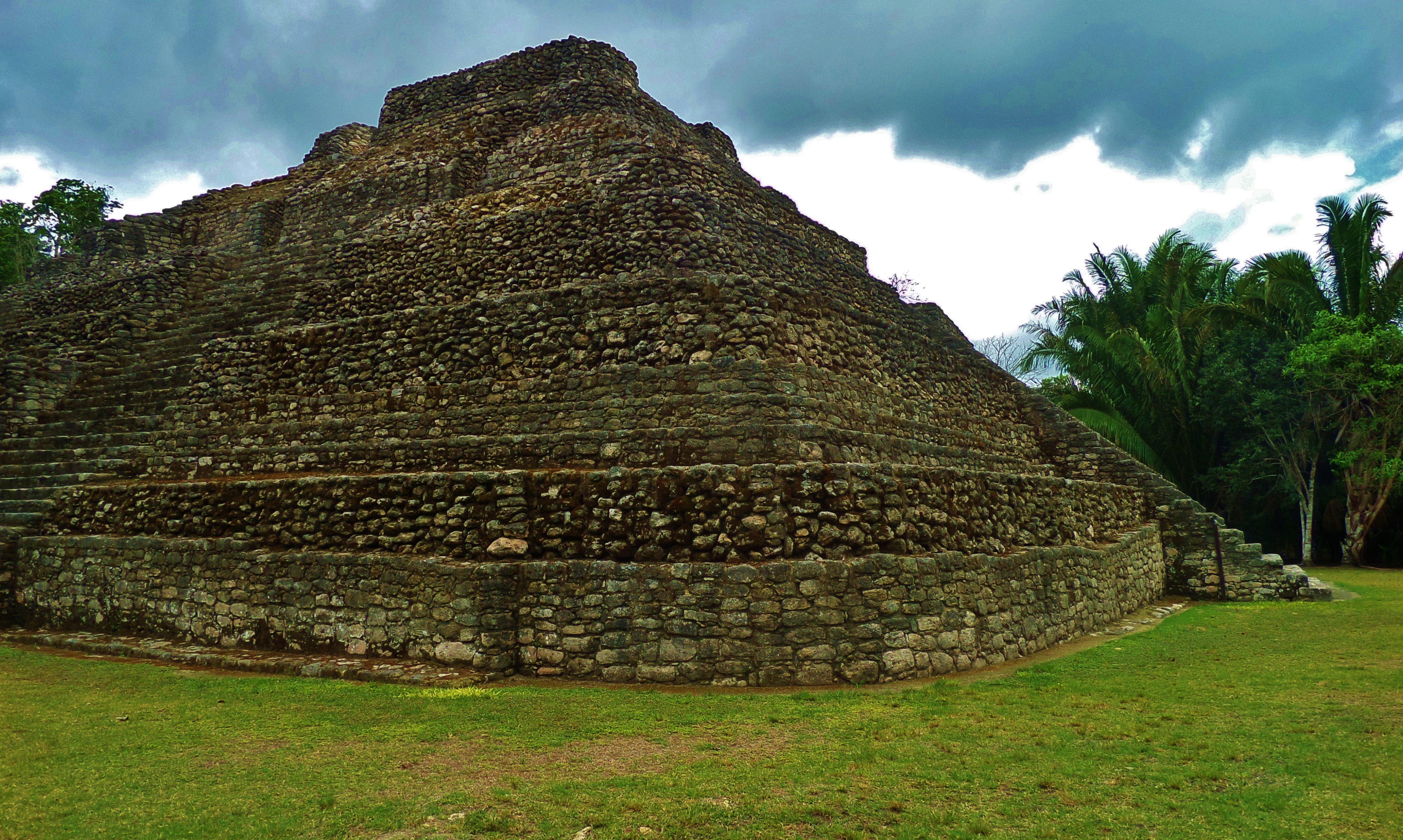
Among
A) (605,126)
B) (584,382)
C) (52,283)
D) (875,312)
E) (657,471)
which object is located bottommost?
(657,471)

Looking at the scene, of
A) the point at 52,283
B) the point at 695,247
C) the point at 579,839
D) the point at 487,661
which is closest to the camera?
the point at 579,839

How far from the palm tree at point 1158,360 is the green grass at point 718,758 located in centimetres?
1644

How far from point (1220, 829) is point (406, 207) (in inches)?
588

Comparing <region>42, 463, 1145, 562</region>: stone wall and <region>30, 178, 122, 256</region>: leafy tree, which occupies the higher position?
<region>30, 178, 122, 256</region>: leafy tree

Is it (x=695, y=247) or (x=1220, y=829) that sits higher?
(x=695, y=247)

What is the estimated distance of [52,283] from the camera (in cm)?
1991

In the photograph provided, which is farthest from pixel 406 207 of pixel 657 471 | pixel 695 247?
pixel 657 471

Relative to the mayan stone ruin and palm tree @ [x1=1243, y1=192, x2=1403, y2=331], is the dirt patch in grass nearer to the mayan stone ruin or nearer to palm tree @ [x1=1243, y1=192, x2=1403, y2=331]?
the mayan stone ruin

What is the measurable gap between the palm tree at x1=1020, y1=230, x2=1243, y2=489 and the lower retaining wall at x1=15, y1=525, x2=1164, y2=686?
15923 mm

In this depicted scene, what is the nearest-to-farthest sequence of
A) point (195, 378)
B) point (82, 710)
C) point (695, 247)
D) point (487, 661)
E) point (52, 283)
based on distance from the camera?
point (82, 710) → point (487, 661) → point (695, 247) → point (195, 378) → point (52, 283)

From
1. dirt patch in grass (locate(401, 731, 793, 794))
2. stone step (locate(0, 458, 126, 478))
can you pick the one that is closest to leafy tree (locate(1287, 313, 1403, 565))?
dirt patch in grass (locate(401, 731, 793, 794))

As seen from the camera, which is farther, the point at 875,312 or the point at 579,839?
the point at 875,312

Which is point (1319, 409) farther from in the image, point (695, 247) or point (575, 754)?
point (575, 754)

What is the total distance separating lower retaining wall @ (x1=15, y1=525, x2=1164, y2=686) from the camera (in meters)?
7.07
